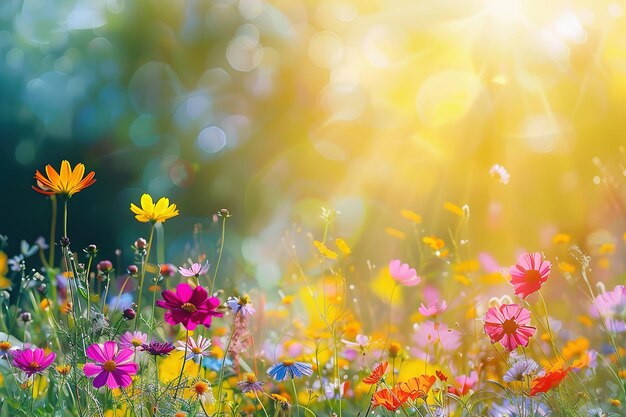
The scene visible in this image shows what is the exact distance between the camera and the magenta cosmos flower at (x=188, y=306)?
1371mm

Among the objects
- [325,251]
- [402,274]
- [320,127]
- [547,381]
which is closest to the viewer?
[547,381]

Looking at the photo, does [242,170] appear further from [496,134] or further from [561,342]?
[561,342]

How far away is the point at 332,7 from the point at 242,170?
4.29ft

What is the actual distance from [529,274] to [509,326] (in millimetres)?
110

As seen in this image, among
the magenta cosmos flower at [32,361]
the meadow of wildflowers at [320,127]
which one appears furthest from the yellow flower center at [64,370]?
the meadow of wildflowers at [320,127]

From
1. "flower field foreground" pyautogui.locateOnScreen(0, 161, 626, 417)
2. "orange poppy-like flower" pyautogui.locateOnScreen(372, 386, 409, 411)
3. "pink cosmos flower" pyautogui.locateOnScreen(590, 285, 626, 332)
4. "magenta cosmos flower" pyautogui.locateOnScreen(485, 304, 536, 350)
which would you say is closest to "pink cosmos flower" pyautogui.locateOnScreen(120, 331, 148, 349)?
"flower field foreground" pyautogui.locateOnScreen(0, 161, 626, 417)

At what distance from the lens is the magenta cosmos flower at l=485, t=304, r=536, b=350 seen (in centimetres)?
141

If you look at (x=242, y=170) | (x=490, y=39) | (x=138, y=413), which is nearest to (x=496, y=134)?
(x=490, y=39)

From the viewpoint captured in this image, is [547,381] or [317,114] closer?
[547,381]

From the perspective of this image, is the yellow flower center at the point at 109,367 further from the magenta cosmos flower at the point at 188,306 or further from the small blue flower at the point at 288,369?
the small blue flower at the point at 288,369

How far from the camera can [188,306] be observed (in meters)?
1.39

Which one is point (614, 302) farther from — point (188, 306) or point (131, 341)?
point (131, 341)

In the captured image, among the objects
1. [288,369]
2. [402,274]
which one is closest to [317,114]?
[402,274]

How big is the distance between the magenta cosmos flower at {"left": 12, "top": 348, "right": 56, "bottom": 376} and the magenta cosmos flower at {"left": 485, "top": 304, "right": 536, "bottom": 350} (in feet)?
2.84
